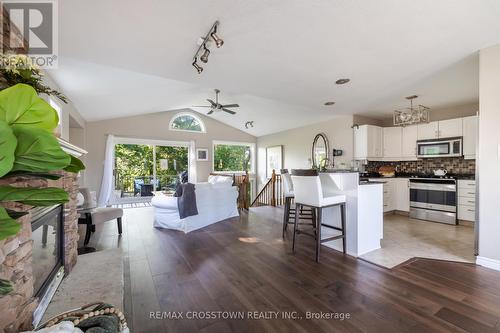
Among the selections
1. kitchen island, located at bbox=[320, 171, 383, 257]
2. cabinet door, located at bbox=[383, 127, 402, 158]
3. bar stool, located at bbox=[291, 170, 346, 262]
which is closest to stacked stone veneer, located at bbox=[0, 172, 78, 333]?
bar stool, located at bbox=[291, 170, 346, 262]

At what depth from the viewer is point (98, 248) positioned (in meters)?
3.08

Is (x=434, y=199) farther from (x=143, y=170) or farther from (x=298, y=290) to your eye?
(x=143, y=170)

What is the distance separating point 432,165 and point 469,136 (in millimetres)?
1020

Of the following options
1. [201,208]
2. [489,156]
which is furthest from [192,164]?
[489,156]

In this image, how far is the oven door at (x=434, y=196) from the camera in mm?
4180

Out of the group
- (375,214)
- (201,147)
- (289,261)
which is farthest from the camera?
(201,147)

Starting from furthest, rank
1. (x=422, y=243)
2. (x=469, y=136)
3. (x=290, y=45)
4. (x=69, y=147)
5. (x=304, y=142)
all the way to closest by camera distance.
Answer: (x=304, y=142)
(x=469, y=136)
(x=422, y=243)
(x=290, y=45)
(x=69, y=147)

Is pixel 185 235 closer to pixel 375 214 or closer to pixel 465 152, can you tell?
pixel 375 214

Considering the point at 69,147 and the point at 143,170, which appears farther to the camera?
the point at 143,170

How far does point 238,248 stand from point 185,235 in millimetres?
1063

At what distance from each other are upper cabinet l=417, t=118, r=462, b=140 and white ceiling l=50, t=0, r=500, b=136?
1.60ft

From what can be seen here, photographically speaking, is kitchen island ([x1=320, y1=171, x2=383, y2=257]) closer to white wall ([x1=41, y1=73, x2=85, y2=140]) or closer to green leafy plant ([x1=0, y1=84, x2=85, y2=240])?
green leafy plant ([x1=0, y1=84, x2=85, y2=240])

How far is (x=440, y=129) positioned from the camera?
4.54 m

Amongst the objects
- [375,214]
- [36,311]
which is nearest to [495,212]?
[375,214]
